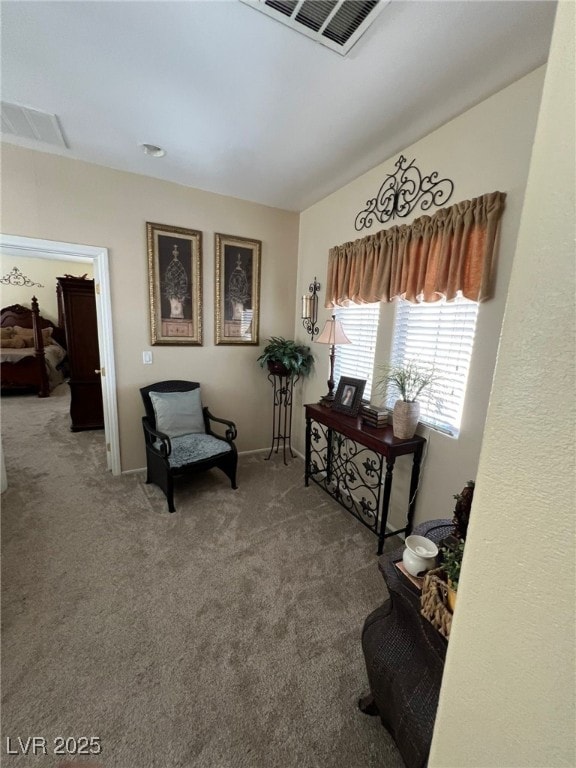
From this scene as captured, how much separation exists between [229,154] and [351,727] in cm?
336

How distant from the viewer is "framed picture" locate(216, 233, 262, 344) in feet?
10.1

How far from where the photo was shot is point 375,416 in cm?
220

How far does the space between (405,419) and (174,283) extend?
245cm

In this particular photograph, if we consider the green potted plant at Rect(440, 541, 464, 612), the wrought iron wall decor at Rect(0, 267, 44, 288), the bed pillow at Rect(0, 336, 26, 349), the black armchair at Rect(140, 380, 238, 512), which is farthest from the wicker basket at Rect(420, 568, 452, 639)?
the wrought iron wall decor at Rect(0, 267, 44, 288)

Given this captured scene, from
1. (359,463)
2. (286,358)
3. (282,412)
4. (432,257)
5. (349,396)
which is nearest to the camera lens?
(432,257)

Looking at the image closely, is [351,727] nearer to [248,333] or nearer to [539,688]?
[539,688]

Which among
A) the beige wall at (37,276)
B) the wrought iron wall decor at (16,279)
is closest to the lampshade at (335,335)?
the beige wall at (37,276)

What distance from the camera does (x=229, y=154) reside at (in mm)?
2256

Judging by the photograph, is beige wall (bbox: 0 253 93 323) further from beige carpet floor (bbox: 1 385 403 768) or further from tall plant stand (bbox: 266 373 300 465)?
beige carpet floor (bbox: 1 385 403 768)

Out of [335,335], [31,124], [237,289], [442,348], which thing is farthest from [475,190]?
[31,124]

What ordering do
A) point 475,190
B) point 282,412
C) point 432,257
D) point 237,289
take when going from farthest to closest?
1. point 282,412
2. point 237,289
3. point 432,257
4. point 475,190

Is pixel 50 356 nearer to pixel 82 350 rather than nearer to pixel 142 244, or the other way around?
pixel 82 350

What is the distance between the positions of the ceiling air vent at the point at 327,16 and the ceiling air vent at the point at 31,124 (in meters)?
1.66

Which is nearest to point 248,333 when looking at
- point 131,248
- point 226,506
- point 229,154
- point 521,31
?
point 131,248
